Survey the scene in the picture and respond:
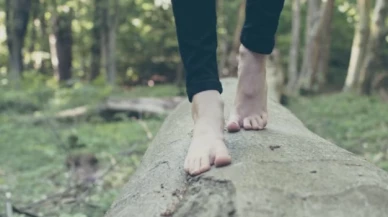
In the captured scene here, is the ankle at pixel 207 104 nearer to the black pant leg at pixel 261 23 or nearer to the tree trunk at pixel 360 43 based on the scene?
the black pant leg at pixel 261 23

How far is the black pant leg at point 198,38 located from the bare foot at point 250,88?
0.73ft

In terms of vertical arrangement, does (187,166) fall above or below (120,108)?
above

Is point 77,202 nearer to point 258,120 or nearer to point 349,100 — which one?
point 258,120

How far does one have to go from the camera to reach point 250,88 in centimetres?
251

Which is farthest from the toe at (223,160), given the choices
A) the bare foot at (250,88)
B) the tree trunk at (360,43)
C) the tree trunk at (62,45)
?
the tree trunk at (62,45)

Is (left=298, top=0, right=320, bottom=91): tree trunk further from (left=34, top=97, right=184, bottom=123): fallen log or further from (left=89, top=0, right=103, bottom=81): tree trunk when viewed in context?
(left=89, top=0, right=103, bottom=81): tree trunk

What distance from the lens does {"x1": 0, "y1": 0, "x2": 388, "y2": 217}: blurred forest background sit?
508 centimetres

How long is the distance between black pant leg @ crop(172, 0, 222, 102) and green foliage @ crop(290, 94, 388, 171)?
8.45 ft

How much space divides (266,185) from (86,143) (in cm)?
535

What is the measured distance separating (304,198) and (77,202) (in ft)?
7.70

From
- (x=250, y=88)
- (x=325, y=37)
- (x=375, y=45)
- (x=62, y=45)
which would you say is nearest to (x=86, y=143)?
Answer: (x=250, y=88)

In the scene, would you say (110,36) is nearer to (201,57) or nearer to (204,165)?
(201,57)

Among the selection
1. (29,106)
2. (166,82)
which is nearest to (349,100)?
(29,106)

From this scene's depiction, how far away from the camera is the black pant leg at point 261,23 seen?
239 centimetres
